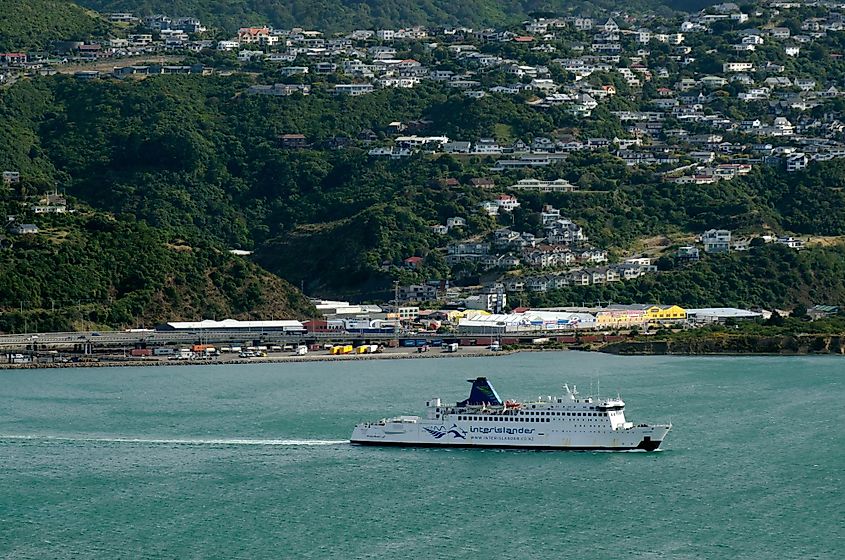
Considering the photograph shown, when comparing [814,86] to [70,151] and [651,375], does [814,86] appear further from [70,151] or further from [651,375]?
[651,375]

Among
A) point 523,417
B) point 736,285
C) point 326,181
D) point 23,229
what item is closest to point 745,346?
point 736,285

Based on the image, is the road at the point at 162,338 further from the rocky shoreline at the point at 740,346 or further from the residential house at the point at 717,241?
the residential house at the point at 717,241

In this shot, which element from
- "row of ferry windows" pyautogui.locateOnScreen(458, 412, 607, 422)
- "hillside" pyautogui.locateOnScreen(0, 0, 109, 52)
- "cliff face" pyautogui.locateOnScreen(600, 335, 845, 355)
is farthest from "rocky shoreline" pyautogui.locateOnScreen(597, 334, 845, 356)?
"hillside" pyautogui.locateOnScreen(0, 0, 109, 52)

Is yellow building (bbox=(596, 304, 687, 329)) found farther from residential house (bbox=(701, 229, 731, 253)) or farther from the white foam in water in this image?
the white foam in water

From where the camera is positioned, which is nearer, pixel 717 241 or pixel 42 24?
pixel 717 241

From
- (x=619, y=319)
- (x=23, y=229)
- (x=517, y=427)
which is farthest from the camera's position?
(x=619, y=319)

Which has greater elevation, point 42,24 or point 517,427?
point 42,24

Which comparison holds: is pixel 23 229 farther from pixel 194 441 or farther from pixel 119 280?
pixel 194 441

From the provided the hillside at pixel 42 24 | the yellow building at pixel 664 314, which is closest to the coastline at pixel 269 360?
the yellow building at pixel 664 314
